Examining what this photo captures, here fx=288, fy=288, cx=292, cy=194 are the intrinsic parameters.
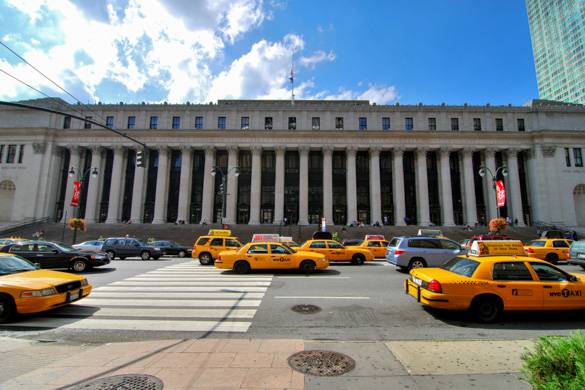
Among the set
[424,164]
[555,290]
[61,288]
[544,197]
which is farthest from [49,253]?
[544,197]

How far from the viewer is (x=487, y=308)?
6.98 meters

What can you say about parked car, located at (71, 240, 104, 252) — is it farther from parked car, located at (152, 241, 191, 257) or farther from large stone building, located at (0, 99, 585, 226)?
large stone building, located at (0, 99, 585, 226)

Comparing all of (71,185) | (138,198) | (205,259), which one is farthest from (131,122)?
(205,259)

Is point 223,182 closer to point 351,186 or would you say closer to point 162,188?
point 162,188

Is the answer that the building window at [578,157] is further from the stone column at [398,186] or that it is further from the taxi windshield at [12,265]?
the taxi windshield at [12,265]

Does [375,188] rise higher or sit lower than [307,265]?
higher

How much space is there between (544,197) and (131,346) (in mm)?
55256

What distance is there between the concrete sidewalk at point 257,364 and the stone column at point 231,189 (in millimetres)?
37058

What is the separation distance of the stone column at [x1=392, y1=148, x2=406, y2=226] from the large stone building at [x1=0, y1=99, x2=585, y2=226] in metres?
0.16

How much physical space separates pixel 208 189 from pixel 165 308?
37.1 meters

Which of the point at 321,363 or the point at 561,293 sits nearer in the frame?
the point at 321,363

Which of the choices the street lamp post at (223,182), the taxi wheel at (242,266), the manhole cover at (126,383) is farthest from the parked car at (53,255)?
the street lamp post at (223,182)

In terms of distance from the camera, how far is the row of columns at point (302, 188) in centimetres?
4250

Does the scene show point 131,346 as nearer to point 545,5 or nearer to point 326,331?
point 326,331
